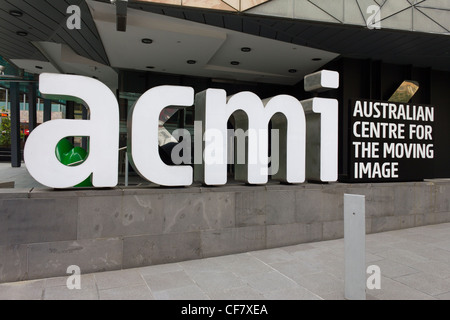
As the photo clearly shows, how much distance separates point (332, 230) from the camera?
696cm

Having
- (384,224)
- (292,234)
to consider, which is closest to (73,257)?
(292,234)

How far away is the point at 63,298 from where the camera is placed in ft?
13.3

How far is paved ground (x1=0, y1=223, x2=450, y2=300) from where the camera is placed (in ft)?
13.8

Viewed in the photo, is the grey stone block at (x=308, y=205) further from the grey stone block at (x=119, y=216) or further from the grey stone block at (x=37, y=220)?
the grey stone block at (x=37, y=220)

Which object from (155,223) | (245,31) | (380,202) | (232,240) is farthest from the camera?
(245,31)

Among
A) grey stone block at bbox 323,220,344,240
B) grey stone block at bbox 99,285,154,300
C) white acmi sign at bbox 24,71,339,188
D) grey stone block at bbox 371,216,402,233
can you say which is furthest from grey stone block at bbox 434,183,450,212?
grey stone block at bbox 99,285,154,300

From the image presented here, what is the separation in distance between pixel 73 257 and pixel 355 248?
4.15 meters

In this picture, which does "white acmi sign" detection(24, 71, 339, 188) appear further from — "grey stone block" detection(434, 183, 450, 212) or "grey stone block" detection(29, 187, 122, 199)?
"grey stone block" detection(434, 183, 450, 212)

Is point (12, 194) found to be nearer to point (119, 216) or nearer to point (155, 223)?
point (119, 216)

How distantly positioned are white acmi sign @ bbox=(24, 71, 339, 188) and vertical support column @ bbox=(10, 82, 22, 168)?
2041 cm

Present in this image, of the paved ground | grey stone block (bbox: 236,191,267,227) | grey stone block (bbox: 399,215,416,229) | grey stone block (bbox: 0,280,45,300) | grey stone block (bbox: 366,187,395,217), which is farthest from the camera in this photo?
grey stone block (bbox: 399,215,416,229)

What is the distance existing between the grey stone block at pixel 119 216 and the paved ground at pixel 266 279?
0.64 metres

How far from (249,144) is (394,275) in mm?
3326

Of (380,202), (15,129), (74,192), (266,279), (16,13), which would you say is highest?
(16,13)
